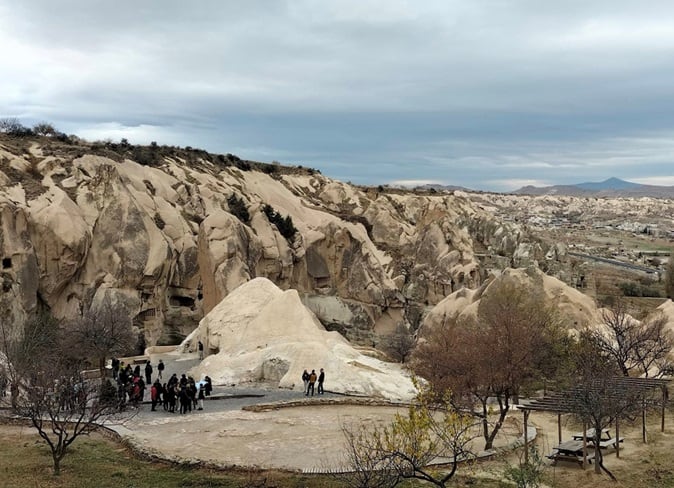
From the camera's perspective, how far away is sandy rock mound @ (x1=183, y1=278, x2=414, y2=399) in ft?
80.1

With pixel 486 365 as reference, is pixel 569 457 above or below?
below

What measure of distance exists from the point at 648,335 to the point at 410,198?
65628 mm

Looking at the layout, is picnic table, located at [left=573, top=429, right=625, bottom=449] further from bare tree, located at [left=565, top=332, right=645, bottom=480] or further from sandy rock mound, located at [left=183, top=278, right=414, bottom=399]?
sandy rock mound, located at [left=183, top=278, right=414, bottom=399]

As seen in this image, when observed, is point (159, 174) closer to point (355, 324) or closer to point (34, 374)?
point (355, 324)

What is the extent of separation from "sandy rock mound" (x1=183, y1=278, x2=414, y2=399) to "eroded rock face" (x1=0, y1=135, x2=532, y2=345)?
11.9 m

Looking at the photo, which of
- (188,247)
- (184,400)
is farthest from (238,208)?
(184,400)

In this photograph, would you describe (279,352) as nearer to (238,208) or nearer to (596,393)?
(596,393)

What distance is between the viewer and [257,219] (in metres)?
53.4

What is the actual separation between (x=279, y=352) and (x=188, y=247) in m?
22.3

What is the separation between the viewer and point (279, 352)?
2605cm

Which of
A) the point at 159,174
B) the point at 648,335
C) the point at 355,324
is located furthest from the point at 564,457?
the point at 159,174

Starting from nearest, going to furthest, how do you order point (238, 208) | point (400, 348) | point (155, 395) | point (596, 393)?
point (596, 393), point (155, 395), point (400, 348), point (238, 208)

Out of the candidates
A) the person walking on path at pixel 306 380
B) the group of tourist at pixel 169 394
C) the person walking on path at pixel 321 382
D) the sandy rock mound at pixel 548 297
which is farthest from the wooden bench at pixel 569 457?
the sandy rock mound at pixel 548 297

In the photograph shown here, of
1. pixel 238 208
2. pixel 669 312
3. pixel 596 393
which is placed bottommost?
pixel 669 312
